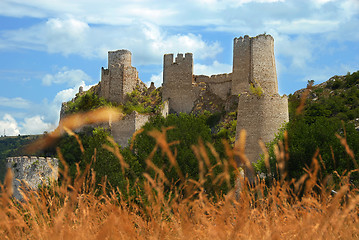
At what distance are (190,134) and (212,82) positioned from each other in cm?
1328

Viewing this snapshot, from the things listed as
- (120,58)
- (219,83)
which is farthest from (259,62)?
(120,58)

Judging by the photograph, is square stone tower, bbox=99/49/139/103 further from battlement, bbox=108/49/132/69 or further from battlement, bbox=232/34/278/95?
battlement, bbox=232/34/278/95

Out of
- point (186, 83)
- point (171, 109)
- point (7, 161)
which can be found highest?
point (186, 83)

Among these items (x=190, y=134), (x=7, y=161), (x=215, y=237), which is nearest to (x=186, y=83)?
(x=190, y=134)

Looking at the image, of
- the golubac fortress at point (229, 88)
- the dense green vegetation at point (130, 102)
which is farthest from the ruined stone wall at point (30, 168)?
the dense green vegetation at point (130, 102)

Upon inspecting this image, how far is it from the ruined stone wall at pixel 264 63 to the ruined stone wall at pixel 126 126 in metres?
11.0

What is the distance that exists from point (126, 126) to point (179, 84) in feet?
27.4

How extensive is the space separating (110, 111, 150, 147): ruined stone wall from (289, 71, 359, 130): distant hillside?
13.6m

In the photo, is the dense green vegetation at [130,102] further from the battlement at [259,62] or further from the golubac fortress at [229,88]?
the battlement at [259,62]

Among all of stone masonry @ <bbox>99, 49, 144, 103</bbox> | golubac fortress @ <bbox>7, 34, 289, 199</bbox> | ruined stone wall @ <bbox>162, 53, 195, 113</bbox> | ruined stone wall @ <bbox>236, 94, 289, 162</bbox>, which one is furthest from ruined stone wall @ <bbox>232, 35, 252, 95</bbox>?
stone masonry @ <bbox>99, 49, 144, 103</bbox>

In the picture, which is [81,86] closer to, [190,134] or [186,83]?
[186,83]

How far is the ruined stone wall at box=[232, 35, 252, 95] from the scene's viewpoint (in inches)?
1551

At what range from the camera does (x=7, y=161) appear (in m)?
19.4

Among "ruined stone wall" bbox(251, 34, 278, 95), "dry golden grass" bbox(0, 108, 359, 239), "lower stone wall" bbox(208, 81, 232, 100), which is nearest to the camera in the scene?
"dry golden grass" bbox(0, 108, 359, 239)
